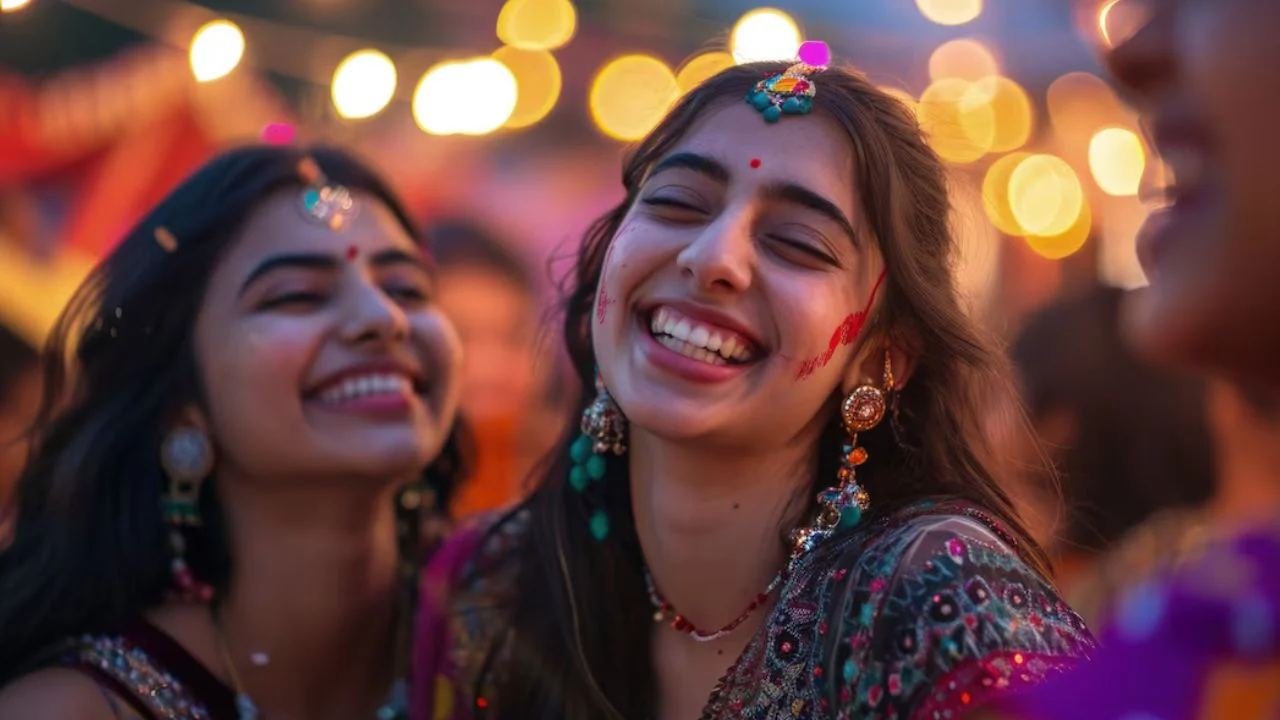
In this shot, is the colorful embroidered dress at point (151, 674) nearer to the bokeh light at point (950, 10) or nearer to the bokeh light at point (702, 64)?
the bokeh light at point (702, 64)

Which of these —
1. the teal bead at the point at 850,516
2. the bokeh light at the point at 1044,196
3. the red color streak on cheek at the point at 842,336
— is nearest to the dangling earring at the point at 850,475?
the teal bead at the point at 850,516

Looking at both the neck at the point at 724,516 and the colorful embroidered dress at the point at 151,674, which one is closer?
the neck at the point at 724,516

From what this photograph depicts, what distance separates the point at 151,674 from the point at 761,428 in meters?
1.29

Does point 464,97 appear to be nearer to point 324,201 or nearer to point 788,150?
point 324,201

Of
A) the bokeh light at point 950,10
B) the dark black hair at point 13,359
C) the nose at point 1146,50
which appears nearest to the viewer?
the nose at point 1146,50

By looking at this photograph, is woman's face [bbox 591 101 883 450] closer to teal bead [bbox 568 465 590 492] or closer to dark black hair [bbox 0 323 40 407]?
teal bead [bbox 568 465 590 492]

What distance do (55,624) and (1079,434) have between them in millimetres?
2529

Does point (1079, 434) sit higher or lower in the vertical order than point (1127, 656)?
lower

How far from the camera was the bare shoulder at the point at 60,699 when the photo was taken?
229 centimetres

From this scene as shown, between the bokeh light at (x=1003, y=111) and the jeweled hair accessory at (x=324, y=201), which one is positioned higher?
the bokeh light at (x=1003, y=111)

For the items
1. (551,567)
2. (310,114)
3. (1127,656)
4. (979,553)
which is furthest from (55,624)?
(310,114)

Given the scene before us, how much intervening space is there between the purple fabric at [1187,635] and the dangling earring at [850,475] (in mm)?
1125

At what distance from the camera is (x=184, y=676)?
2.49 meters

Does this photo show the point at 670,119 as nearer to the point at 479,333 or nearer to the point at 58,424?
the point at 58,424
